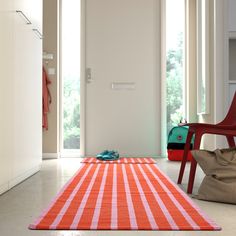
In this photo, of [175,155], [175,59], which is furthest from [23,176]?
[175,59]

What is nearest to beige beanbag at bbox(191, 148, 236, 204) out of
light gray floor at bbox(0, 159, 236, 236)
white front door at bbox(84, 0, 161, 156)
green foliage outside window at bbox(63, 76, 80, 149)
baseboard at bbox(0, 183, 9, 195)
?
light gray floor at bbox(0, 159, 236, 236)

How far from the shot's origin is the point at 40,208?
1.97m

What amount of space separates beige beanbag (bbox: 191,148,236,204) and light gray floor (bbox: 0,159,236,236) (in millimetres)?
55

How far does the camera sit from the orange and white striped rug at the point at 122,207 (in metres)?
1.60

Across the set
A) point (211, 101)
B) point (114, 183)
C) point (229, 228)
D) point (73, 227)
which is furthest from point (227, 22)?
point (73, 227)

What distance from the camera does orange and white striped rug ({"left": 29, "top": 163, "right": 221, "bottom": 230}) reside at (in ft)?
5.26

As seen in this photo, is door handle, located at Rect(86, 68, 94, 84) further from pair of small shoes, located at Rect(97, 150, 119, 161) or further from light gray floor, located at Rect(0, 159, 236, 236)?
light gray floor, located at Rect(0, 159, 236, 236)

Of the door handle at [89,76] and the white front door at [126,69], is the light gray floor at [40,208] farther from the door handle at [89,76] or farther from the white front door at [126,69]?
the door handle at [89,76]

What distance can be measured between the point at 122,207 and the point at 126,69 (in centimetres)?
333

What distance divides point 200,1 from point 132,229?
3464mm

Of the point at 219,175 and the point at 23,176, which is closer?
the point at 219,175

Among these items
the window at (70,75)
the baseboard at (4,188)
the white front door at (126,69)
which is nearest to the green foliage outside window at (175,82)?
the white front door at (126,69)

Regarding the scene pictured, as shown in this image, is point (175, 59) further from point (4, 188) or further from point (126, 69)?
point (4, 188)

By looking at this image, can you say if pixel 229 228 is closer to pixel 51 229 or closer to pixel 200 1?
pixel 51 229
